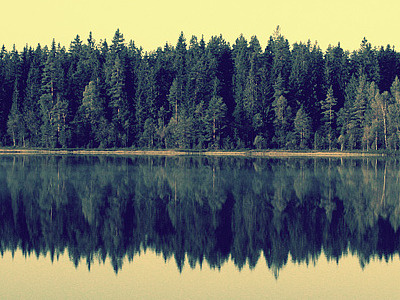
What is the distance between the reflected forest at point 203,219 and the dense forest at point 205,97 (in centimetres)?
6423

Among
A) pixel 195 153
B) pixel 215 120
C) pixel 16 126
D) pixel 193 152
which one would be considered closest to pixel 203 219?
pixel 195 153

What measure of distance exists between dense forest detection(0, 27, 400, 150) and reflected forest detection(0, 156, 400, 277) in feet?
211

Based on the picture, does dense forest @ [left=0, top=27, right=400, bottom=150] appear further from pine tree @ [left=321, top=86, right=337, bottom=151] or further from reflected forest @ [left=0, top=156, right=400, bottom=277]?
reflected forest @ [left=0, top=156, right=400, bottom=277]

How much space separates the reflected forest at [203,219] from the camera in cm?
2206

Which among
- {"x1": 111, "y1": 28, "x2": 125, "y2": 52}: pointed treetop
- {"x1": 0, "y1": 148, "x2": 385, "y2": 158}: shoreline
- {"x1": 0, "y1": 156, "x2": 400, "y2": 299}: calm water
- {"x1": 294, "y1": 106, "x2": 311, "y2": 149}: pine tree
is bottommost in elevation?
{"x1": 0, "y1": 156, "x2": 400, "y2": 299}: calm water

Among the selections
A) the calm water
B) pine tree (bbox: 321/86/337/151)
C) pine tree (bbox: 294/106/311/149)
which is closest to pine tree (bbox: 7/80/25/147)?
pine tree (bbox: 294/106/311/149)

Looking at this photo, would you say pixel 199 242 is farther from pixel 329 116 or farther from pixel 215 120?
pixel 329 116

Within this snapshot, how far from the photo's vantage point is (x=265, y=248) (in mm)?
22469

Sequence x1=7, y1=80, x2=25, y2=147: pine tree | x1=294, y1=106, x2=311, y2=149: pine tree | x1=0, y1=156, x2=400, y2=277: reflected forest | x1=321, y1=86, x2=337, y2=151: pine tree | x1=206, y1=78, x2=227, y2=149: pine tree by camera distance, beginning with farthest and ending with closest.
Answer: x1=7, y1=80, x2=25, y2=147: pine tree
x1=206, y1=78, x2=227, y2=149: pine tree
x1=321, y1=86, x2=337, y2=151: pine tree
x1=294, y1=106, x2=311, y2=149: pine tree
x1=0, y1=156, x2=400, y2=277: reflected forest

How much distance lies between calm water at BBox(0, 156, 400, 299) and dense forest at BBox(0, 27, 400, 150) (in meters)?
70.3

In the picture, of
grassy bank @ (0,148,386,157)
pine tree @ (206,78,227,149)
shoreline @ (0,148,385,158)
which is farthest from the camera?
pine tree @ (206,78,227,149)

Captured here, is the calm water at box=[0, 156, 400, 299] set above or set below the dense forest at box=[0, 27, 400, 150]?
below

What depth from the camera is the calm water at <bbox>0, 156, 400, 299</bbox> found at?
59.1 feet

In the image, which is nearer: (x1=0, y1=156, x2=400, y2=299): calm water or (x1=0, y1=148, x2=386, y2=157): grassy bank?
(x1=0, y1=156, x2=400, y2=299): calm water
